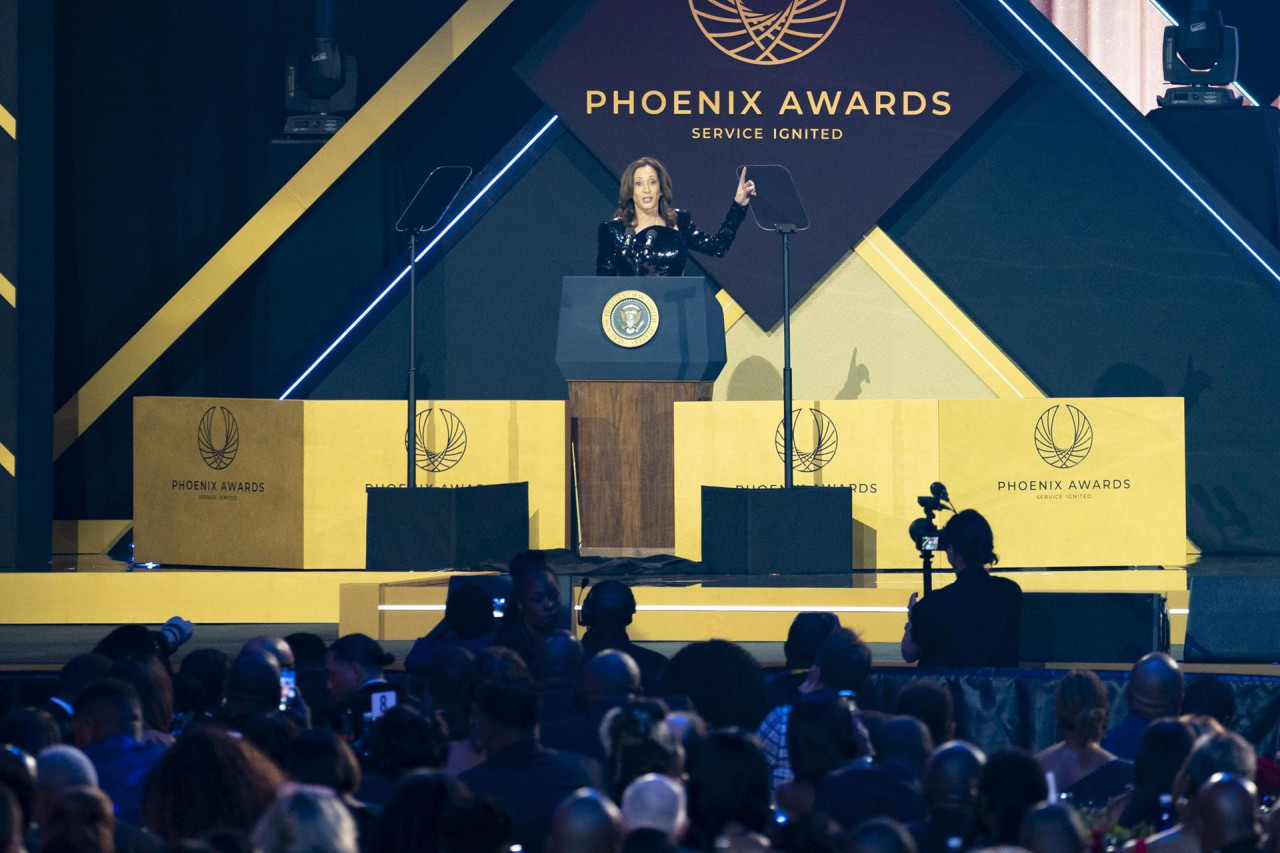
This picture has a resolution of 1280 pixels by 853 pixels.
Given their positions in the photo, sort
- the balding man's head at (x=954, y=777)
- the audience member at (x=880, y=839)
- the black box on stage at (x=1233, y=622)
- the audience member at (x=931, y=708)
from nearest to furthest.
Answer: the audience member at (x=880, y=839) → the balding man's head at (x=954, y=777) → the audience member at (x=931, y=708) → the black box on stage at (x=1233, y=622)

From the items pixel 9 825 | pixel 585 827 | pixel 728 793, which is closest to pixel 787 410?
pixel 728 793

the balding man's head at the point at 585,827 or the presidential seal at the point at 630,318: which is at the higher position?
the presidential seal at the point at 630,318

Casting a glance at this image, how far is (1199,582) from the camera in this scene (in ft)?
21.7

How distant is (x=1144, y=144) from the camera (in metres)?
11.6

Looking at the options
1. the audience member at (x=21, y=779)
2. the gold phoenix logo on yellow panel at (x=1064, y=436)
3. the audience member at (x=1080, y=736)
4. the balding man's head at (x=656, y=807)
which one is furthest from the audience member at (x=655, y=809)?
the gold phoenix logo on yellow panel at (x=1064, y=436)

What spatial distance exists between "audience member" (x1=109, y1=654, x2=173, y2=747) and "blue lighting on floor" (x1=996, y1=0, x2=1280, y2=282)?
8.12 metres

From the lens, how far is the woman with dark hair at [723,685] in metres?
4.85

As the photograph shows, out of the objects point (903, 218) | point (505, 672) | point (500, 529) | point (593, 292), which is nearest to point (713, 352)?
point (593, 292)

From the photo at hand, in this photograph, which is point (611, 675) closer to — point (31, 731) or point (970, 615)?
point (31, 731)

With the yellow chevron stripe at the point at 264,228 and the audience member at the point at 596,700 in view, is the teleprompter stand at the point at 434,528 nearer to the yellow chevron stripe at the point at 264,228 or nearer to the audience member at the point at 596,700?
the yellow chevron stripe at the point at 264,228

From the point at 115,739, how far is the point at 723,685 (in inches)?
57.4

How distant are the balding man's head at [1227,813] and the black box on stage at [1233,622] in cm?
316

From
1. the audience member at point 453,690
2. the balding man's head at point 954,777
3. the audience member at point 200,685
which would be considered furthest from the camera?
the audience member at point 200,685

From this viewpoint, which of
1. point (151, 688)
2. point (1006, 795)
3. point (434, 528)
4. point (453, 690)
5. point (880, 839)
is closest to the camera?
point (880, 839)
